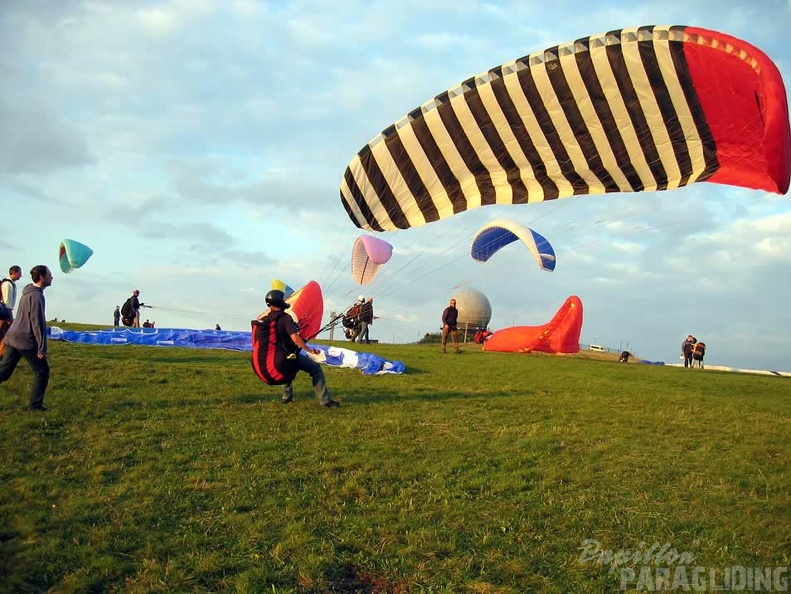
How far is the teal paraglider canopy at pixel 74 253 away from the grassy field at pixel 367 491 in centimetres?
2885

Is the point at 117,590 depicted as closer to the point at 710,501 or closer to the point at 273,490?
the point at 273,490

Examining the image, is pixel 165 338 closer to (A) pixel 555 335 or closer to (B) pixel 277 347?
(B) pixel 277 347

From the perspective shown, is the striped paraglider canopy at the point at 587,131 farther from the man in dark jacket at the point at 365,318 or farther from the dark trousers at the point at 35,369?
the man in dark jacket at the point at 365,318

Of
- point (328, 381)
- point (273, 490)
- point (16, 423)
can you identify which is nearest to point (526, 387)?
point (328, 381)

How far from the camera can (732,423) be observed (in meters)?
11.1

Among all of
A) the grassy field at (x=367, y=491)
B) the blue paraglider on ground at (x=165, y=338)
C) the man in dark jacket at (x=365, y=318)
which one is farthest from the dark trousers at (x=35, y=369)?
the man in dark jacket at (x=365, y=318)

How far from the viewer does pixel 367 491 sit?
6.78 meters

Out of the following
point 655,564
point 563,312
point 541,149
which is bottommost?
point 655,564

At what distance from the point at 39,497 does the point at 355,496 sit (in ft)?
9.99

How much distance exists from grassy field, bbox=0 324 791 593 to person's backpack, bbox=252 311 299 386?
2.06ft

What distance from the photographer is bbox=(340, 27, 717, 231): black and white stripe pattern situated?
12156 millimetres

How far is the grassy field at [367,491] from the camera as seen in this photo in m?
5.07

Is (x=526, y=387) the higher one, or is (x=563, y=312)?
(x=563, y=312)

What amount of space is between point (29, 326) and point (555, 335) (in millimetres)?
20626
